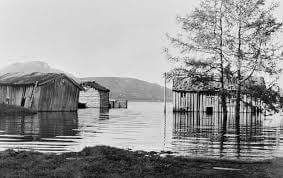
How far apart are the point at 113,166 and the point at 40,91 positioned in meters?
46.2

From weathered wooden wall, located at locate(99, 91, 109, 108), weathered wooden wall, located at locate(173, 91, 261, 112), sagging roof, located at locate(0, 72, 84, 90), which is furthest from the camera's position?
weathered wooden wall, located at locate(99, 91, 109, 108)

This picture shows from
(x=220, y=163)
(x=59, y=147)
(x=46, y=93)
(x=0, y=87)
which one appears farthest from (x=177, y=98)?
(x=220, y=163)

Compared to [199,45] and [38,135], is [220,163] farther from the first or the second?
[199,45]

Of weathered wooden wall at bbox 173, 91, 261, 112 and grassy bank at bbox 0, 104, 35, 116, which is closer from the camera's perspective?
grassy bank at bbox 0, 104, 35, 116

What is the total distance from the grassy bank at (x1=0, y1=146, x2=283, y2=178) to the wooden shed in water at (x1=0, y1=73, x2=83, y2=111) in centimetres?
4302

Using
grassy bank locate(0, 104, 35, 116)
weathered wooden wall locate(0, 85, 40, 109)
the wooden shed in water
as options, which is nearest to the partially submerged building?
the wooden shed in water

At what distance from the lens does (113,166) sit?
44.9 ft

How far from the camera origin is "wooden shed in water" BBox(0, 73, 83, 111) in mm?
58406

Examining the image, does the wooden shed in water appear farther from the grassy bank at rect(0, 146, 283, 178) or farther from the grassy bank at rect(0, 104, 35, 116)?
the grassy bank at rect(0, 146, 283, 178)

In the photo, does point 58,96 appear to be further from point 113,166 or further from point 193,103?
point 113,166

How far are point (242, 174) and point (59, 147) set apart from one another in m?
10.0

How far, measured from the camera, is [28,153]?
52.7 ft

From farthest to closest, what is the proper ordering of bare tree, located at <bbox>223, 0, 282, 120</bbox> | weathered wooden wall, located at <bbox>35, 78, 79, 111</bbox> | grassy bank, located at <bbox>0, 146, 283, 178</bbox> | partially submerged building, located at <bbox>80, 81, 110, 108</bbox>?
1. partially submerged building, located at <bbox>80, 81, 110, 108</bbox>
2. weathered wooden wall, located at <bbox>35, 78, 79, 111</bbox>
3. bare tree, located at <bbox>223, 0, 282, 120</bbox>
4. grassy bank, located at <bbox>0, 146, 283, 178</bbox>

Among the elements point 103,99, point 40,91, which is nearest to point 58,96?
point 40,91
